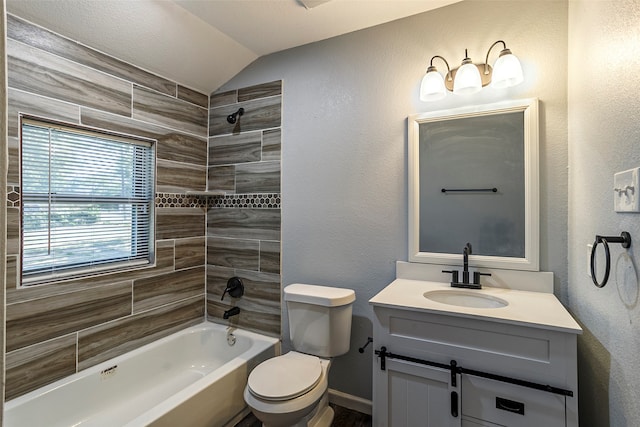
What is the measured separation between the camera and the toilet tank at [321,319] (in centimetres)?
190

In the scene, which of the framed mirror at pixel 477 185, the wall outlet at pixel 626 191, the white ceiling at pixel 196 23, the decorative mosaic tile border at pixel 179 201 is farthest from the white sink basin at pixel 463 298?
the decorative mosaic tile border at pixel 179 201

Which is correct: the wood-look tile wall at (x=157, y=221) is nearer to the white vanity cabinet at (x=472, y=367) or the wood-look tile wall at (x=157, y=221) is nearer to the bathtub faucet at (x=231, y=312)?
the bathtub faucet at (x=231, y=312)

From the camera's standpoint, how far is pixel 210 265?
2.66 metres

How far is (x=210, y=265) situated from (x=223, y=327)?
517 mm

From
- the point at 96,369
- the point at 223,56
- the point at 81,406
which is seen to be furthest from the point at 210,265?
the point at 223,56

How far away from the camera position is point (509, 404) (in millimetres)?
1237

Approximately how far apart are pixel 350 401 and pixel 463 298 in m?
1.05

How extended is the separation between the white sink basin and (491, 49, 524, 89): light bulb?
1.11m

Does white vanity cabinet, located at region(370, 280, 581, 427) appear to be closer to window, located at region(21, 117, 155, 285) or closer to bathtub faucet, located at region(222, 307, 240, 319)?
bathtub faucet, located at region(222, 307, 240, 319)

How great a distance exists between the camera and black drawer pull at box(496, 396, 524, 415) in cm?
122

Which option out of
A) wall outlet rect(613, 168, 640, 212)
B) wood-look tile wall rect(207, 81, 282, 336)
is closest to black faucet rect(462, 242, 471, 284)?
wall outlet rect(613, 168, 640, 212)

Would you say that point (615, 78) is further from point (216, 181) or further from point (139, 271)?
point (139, 271)

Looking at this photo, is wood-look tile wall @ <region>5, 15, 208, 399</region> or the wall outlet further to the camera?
wood-look tile wall @ <region>5, 15, 208, 399</region>

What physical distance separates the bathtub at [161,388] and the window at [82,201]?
616 millimetres
